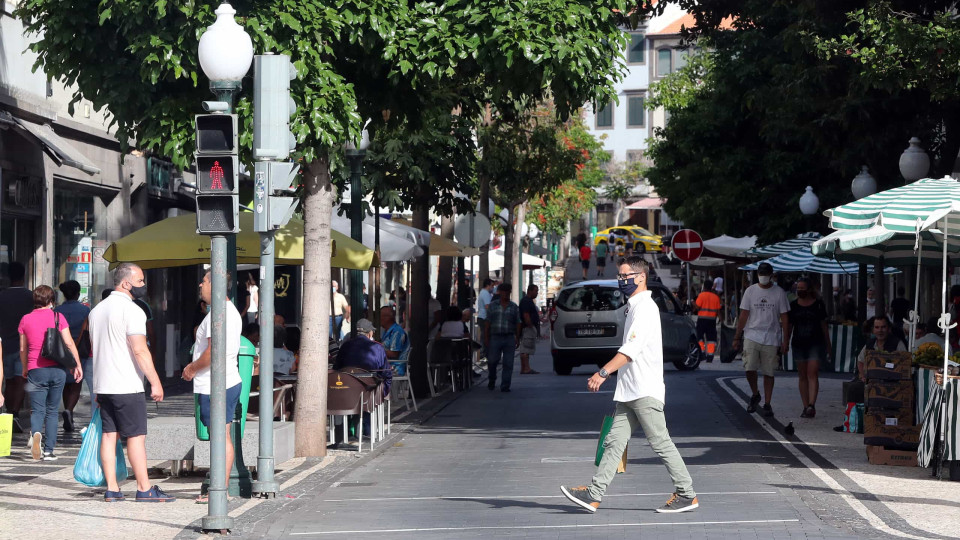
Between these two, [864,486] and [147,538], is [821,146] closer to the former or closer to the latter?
[864,486]

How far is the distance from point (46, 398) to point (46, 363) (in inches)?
14.2

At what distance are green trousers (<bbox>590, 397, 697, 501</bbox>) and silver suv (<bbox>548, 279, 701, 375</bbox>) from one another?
17.1m

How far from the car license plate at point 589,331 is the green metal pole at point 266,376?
53.7 feet

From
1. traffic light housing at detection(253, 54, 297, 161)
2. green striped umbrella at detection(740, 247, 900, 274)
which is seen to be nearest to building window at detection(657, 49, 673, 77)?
green striped umbrella at detection(740, 247, 900, 274)

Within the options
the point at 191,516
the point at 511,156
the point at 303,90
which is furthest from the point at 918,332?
the point at 511,156

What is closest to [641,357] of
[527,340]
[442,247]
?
[442,247]

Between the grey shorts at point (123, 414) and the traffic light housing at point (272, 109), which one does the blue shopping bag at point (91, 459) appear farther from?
the traffic light housing at point (272, 109)

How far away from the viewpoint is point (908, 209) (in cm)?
1245

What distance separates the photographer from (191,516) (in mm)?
10352

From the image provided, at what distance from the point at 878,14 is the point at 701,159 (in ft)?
77.1

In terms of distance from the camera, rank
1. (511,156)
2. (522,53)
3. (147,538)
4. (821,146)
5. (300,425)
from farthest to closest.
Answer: (511,156) → (821,146) → (300,425) → (522,53) → (147,538)

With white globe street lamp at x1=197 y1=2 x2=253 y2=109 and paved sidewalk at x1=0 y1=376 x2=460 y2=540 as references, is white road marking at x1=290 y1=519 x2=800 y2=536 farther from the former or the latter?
white globe street lamp at x1=197 y1=2 x2=253 y2=109

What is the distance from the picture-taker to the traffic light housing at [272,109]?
11430 millimetres

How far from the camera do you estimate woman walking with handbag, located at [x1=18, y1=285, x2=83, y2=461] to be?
1423 centimetres
